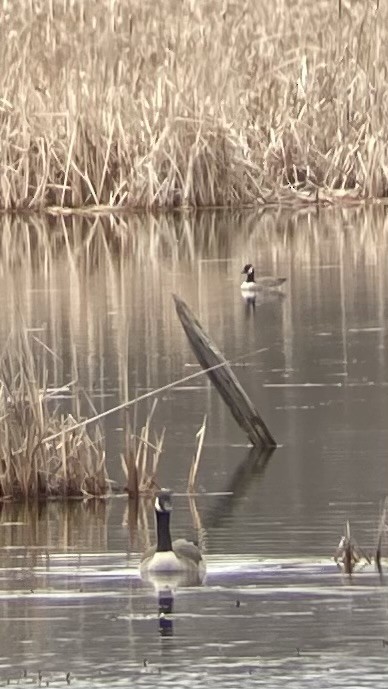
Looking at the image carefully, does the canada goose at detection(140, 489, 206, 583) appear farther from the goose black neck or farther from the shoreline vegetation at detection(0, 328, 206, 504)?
the shoreline vegetation at detection(0, 328, 206, 504)

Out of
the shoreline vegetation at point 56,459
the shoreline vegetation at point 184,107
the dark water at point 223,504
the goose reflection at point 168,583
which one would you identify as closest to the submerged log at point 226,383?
the dark water at point 223,504

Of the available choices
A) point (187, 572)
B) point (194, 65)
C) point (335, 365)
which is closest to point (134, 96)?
point (194, 65)

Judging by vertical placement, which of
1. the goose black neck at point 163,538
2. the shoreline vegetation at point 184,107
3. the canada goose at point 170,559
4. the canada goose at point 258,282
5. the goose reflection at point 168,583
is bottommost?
the goose reflection at point 168,583

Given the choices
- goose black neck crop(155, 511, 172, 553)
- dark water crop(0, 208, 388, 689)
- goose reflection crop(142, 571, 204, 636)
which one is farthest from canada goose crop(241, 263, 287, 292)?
goose reflection crop(142, 571, 204, 636)

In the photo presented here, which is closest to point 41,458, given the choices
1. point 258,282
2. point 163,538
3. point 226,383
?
point 226,383

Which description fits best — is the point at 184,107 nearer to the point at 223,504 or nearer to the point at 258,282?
the point at 258,282

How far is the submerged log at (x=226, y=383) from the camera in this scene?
1153cm

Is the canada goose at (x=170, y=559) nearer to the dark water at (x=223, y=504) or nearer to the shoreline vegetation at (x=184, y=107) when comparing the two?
the dark water at (x=223, y=504)

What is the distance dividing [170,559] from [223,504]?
5.76 feet

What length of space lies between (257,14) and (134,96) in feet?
6.27

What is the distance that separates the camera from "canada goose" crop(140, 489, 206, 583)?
8.58 metres

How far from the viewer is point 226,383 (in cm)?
1177

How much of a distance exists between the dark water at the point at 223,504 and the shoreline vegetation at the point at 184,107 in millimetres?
4476

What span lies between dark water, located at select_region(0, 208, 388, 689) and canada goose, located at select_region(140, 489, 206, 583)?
7 cm
